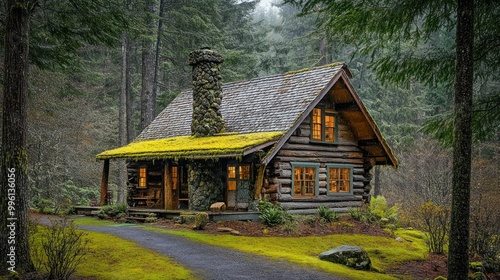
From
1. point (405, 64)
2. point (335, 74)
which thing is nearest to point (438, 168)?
point (335, 74)

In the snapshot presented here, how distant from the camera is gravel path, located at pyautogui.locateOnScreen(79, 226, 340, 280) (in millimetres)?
9945

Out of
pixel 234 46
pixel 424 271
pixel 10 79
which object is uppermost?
pixel 234 46

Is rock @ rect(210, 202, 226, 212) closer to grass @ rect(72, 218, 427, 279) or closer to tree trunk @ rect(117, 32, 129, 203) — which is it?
grass @ rect(72, 218, 427, 279)

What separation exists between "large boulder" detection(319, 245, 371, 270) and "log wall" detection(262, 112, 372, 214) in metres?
5.91

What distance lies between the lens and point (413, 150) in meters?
29.6

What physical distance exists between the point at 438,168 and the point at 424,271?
12751mm

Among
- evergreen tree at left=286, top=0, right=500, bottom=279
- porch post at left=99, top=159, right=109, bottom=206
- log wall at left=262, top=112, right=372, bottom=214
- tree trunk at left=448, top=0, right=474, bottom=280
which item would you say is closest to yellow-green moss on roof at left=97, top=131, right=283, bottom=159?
porch post at left=99, top=159, right=109, bottom=206

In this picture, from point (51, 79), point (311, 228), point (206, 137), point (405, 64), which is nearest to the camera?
point (405, 64)

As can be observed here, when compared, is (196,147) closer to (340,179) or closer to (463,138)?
(340,179)

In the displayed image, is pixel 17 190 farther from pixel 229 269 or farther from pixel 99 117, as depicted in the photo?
pixel 99 117

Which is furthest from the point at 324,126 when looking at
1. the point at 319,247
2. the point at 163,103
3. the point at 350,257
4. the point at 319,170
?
the point at 163,103

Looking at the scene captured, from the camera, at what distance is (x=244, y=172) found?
19.2 m

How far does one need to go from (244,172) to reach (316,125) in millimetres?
3882

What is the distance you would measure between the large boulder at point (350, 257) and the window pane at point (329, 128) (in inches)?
348
